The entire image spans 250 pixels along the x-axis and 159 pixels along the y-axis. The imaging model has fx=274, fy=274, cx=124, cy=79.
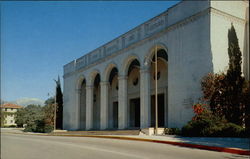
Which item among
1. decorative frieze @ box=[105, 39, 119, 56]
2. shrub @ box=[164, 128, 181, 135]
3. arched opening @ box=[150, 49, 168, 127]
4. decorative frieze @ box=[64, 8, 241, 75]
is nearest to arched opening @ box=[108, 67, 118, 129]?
decorative frieze @ box=[105, 39, 119, 56]

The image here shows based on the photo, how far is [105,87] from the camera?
36.2 m

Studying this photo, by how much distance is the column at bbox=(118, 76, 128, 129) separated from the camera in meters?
31.5

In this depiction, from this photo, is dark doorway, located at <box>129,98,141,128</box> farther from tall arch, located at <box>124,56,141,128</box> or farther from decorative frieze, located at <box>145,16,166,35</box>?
decorative frieze, located at <box>145,16,166,35</box>

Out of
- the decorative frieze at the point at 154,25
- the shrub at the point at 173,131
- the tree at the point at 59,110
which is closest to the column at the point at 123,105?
the decorative frieze at the point at 154,25

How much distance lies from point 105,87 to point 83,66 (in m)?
8.51

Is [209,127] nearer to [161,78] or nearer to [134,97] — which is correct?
[161,78]

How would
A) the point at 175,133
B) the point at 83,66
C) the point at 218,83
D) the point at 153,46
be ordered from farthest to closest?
the point at 83,66 → the point at 153,46 → the point at 175,133 → the point at 218,83

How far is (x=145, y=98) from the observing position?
1099 inches

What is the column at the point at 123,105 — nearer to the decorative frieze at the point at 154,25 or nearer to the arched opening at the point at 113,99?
the arched opening at the point at 113,99

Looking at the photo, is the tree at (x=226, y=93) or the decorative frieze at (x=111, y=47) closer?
the tree at (x=226, y=93)

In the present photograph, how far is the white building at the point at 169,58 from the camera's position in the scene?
71.7ft

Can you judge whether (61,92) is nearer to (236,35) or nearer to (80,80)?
(80,80)

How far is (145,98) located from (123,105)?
4563 mm

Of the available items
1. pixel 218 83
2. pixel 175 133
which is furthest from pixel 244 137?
pixel 175 133
